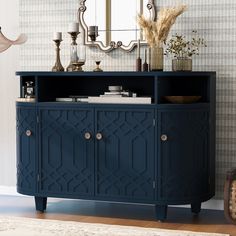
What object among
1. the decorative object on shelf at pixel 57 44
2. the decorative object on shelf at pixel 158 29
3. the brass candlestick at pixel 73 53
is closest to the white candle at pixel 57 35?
the decorative object on shelf at pixel 57 44

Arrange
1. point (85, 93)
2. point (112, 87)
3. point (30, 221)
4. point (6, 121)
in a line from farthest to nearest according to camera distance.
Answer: point (6, 121) < point (85, 93) < point (112, 87) < point (30, 221)

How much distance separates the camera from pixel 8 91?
5688mm

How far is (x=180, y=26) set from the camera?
5184 millimetres

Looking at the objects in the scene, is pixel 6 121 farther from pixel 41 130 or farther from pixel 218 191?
pixel 218 191

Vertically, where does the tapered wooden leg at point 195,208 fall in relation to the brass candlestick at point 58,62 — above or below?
below

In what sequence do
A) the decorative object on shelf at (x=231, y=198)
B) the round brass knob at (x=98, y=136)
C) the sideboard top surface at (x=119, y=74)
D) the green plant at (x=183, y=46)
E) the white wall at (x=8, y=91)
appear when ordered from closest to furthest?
the decorative object on shelf at (x=231, y=198), the sideboard top surface at (x=119, y=74), the round brass knob at (x=98, y=136), the green plant at (x=183, y=46), the white wall at (x=8, y=91)

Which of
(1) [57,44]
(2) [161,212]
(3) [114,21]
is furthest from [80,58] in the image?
(2) [161,212]

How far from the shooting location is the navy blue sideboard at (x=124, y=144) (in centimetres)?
468

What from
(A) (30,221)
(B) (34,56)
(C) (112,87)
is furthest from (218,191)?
(B) (34,56)

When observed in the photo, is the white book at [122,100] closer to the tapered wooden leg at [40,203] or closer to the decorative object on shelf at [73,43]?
the decorative object on shelf at [73,43]

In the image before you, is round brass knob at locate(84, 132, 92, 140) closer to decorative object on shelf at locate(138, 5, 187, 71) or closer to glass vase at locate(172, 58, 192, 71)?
decorative object on shelf at locate(138, 5, 187, 71)

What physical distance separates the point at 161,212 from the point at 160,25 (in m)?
1.33

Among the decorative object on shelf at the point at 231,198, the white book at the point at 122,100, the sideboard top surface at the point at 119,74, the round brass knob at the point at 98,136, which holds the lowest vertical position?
the decorative object on shelf at the point at 231,198

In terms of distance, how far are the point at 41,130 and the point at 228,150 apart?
1.39 meters
